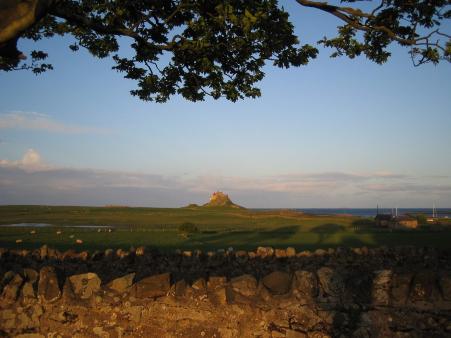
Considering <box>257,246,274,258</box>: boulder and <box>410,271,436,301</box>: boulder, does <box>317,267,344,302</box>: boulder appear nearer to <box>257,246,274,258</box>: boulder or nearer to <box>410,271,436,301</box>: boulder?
<box>410,271,436,301</box>: boulder

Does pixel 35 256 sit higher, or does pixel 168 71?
pixel 168 71

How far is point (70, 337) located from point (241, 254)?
688cm

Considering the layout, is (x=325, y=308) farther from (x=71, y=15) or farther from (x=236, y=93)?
(x=71, y=15)

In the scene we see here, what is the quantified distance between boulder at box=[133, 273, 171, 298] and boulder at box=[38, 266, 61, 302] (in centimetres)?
139

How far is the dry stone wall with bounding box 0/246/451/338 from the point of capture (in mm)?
6117

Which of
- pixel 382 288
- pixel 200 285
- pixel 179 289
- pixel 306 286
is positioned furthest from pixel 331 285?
pixel 179 289

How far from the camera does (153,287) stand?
7.11 metres

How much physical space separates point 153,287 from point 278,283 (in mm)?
2036

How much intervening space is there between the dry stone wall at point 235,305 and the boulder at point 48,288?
2cm

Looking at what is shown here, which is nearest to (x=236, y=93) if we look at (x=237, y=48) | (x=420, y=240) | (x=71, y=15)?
(x=237, y=48)

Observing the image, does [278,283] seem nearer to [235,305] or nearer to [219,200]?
[235,305]

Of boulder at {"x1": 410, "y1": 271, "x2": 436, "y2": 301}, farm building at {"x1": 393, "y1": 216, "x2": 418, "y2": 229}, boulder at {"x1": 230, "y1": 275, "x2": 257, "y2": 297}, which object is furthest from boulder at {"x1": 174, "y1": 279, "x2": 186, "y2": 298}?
farm building at {"x1": 393, "y1": 216, "x2": 418, "y2": 229}

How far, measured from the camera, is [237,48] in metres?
10.1

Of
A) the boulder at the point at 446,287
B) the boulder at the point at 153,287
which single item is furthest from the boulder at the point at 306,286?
the boulder at the point at 153,287
